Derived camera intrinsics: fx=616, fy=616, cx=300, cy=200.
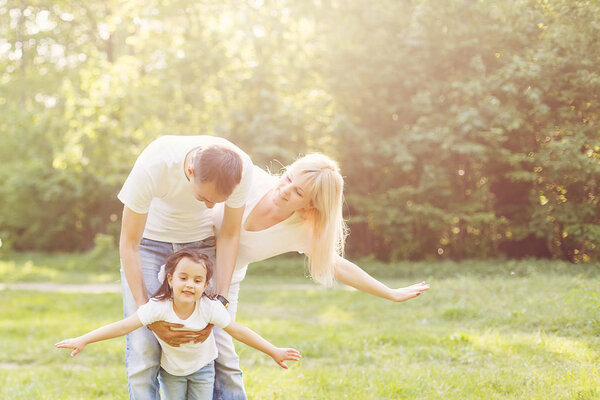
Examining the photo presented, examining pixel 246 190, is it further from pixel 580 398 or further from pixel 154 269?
pixel 580 398

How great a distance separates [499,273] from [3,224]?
60.2 feet

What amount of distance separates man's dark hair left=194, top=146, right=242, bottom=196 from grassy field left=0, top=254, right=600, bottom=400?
216cm

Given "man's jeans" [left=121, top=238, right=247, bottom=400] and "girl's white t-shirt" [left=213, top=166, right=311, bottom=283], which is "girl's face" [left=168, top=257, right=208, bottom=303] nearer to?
"man's jeans" [left=121, top=238, right=247, bottom=400]

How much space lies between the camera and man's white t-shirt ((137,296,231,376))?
3.46 meters

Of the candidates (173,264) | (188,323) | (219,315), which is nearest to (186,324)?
(188,323)

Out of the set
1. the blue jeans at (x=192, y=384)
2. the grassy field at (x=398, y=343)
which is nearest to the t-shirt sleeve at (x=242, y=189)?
the blue jeans at (x=192, y=384)

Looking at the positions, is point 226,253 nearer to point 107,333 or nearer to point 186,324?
point 186,324

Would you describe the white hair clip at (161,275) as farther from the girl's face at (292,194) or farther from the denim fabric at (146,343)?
the girl's face at (292,194)

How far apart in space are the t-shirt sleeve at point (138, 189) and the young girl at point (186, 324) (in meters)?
0.39

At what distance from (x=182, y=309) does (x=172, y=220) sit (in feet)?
1.77

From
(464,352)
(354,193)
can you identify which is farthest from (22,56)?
(464,352)

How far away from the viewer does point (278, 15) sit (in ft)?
58.6

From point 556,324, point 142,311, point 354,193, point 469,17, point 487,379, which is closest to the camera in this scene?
point 142,311

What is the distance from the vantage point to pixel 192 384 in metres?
3.76
